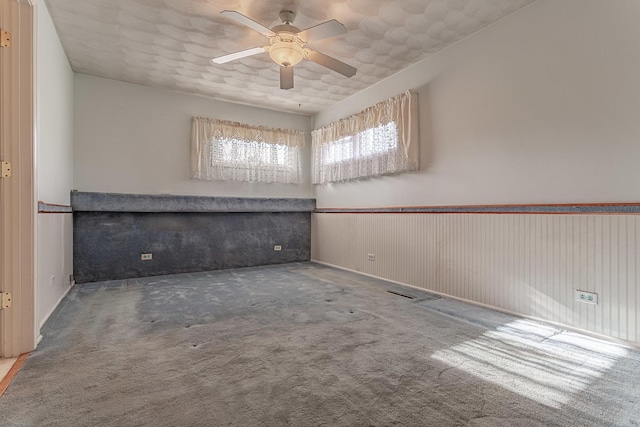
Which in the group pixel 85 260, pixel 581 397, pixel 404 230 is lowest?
pixel 581 397

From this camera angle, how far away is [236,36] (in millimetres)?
3301

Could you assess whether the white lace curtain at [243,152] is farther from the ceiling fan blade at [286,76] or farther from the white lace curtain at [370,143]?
the ceiling fan blade at [286,76]

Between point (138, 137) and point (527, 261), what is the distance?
506 cm

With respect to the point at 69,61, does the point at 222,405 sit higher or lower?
lower

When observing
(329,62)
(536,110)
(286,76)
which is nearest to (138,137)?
(286,76)

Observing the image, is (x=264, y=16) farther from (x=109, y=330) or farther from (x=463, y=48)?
(x=109, y=330)

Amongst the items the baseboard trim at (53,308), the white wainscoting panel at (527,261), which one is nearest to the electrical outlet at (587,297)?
the white wainscoting panel at (527,261)

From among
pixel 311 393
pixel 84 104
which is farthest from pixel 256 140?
pixel 311 393

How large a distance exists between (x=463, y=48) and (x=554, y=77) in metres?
1.04

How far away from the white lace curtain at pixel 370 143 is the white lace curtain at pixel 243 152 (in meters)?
0.45

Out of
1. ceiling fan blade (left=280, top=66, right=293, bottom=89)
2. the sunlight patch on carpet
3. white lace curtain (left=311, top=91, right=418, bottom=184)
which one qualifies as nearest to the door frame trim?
ceiling fan blade (left=280, top=66, right=293, bottom=89)

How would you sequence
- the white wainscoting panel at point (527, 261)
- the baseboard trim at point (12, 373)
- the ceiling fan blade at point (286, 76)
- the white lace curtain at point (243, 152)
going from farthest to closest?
the white lace curtain at point (243, 152), the ceiling fan blade at point (286, 76), the white wainscoting panel at point (527, 261), the baseboard trim at point (12, 373)

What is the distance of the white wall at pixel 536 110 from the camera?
7.70 feet

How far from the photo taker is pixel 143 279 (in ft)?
14.6
